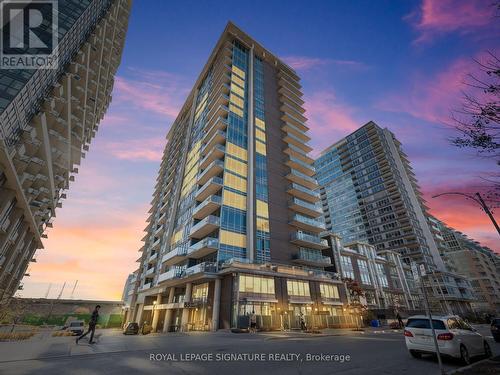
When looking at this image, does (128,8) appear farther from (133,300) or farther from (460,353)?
(460,353)

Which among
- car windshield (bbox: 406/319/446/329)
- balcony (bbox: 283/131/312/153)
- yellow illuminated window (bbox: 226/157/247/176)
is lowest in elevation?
car windshield (bbox: 406/319/446/329)

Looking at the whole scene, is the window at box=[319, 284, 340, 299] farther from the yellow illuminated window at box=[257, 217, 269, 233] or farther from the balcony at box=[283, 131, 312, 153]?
the balcony at box=[283, 131, 312, 153]

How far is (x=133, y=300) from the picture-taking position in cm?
4909

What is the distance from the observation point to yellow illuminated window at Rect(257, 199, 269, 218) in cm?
3660

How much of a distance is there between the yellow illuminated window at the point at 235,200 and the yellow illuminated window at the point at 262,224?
297 centimetres

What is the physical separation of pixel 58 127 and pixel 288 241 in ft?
117

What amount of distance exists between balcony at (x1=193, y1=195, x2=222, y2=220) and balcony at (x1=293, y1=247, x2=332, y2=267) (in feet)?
48.4

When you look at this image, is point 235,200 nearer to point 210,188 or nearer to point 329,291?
point 210,188

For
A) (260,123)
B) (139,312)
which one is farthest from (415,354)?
(139,312)

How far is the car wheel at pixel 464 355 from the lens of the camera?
8102 mm

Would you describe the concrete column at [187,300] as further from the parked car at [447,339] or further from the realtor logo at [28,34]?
the realtor logo at [28,34]

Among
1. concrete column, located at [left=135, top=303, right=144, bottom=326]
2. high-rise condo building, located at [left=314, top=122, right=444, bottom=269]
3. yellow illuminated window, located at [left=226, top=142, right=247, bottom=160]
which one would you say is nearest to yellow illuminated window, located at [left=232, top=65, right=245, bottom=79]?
yellow illuminated window, located at [left=226, top=142, right=247, bottom=160]

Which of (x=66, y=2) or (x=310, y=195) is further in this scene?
(x=310, y=195)

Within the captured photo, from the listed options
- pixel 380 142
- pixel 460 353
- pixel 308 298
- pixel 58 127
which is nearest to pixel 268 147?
pixel 308 298
